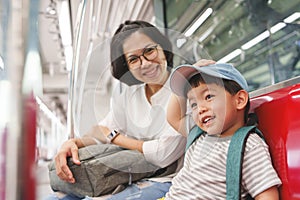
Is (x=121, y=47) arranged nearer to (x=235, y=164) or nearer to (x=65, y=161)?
(x=65, y=161)

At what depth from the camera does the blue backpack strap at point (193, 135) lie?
46.4 inches

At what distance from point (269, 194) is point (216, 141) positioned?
0.76 feet

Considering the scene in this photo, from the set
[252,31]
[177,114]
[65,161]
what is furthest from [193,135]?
[252,31]

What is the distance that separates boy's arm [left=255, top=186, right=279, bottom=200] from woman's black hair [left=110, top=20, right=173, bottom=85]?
57cm

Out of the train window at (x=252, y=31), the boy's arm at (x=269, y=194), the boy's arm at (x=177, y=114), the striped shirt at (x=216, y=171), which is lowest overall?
the boy's arm at (x=269, y=194)

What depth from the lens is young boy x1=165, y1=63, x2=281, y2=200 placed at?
93cm

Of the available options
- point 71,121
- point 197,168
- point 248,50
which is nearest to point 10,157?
point 197,168

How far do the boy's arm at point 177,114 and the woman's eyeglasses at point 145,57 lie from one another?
16 centimetres

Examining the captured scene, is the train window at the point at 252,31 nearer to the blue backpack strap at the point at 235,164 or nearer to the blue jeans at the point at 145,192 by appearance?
the blue jeans at the point at 145,192

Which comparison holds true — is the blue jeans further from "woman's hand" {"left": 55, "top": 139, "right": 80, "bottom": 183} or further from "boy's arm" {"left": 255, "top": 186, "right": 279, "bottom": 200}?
"boy's arm" {"left": 255, "top": 186, "right": 279, "bottom": 200}

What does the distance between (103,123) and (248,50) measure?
2.31 m

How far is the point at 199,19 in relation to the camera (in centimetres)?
244

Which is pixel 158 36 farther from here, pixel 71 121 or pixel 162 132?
pixel 71 121

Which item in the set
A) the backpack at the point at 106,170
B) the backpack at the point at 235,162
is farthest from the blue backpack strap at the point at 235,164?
the backpack at the point at 106,170
